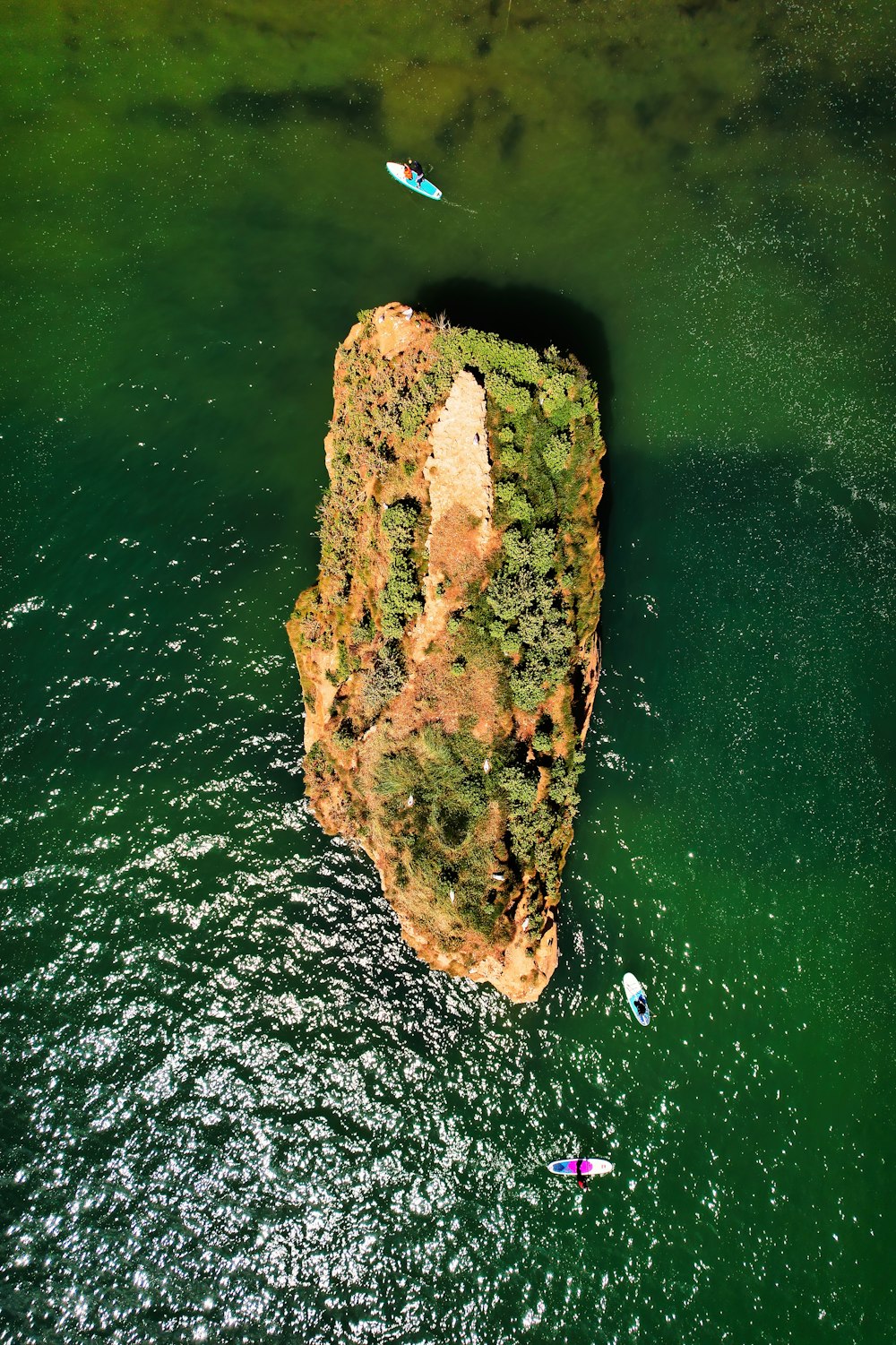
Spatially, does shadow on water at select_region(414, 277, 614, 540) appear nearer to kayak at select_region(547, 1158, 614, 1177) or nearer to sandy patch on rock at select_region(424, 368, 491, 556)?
sandy patch on rock at select_region(424, 368, 491, 556)

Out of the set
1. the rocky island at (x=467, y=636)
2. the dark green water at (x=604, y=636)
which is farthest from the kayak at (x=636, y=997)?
the rocky island at (x=467, y=636)

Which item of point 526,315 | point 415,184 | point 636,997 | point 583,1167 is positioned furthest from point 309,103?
point 583,1167

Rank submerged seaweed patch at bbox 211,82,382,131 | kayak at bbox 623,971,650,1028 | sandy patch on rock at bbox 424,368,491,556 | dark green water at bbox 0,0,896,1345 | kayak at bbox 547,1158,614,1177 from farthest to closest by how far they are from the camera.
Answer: submerged seaweed patch at bbox 211,82,382,131
kayak at bbox 623,971,650,1028
dark green water at bbox 0,0,896,1345
kayak at bbox 547,1158,614,1177
sandy patch on rock at bbox 424,368,491,556

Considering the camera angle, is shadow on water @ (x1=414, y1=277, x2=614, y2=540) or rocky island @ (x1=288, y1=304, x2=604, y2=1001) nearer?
rocky island @ (x1=288, y1=304, x2=604, y2=1001)

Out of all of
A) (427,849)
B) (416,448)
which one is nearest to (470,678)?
(427,849)

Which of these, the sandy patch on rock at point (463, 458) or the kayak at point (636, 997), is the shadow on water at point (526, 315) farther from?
the kayak at point (636, 997)

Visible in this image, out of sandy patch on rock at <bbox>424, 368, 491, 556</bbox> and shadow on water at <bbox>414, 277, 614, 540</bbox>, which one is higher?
shadow on water at <bbox>414, 277, 614, 540</bbox>

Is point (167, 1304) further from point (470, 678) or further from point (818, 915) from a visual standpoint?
point (818, 915)

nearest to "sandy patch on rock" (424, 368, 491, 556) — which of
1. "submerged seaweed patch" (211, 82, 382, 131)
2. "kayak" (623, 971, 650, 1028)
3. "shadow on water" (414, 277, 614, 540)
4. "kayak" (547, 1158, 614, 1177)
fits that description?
"shadow on water" (414, 277, 614, 540)
